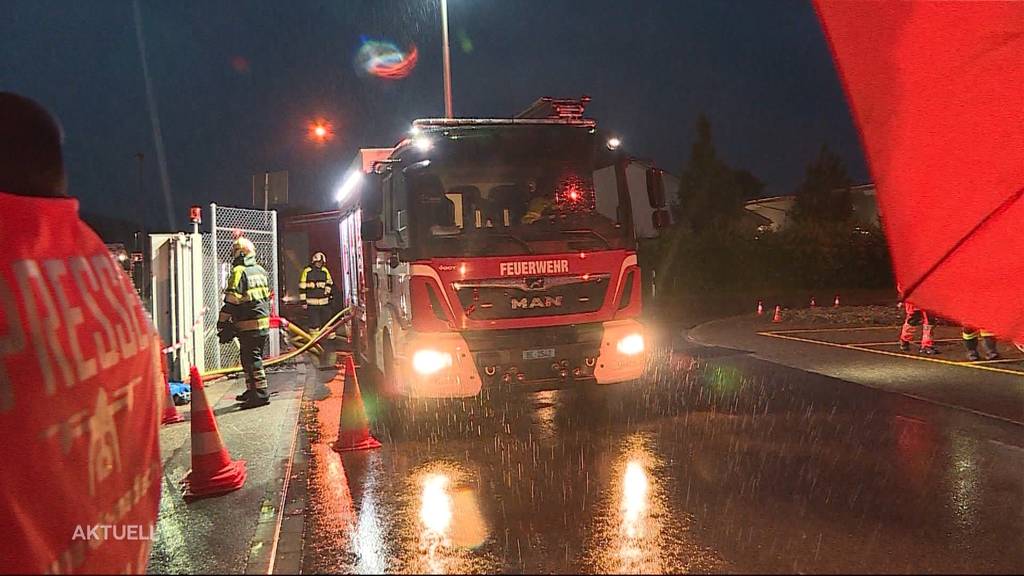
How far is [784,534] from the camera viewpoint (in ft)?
15.4

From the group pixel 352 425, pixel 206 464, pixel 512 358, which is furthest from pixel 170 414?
pixel 512 358

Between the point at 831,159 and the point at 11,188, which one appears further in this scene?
the point at 831,159

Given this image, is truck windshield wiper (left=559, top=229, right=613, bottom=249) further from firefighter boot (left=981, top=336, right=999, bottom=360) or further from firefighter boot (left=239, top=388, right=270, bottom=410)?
firefighter boot (left=981, top=336, right=999, bottom=360)

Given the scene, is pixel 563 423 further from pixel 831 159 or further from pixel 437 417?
pixel 831 159

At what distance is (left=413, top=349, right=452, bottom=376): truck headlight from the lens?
7465 millimetres

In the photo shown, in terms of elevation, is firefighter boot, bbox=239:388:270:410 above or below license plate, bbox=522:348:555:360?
below

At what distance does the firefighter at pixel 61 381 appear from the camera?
6.86 feet

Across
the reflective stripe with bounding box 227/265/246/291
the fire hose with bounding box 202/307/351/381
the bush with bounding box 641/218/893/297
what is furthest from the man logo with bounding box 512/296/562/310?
the bush with bounding box 641/218/893/297

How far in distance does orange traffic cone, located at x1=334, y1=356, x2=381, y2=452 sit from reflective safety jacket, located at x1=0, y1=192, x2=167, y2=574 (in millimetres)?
4506

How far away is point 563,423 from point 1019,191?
5.83 m

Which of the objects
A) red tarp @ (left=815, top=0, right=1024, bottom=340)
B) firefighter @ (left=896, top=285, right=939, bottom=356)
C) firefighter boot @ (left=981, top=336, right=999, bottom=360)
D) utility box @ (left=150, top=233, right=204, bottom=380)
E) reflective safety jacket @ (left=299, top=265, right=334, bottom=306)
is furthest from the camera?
reflective safety jacket @ (left=299, top=265, right=334, bottom=306)

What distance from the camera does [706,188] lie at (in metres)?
52.4

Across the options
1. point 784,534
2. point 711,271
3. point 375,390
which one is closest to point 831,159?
point 711,271

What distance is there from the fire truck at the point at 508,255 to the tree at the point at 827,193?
44803 millimetres
